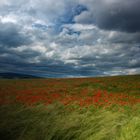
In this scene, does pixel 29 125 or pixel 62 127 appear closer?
pixel 62 127

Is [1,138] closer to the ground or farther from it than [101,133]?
closer to the ground

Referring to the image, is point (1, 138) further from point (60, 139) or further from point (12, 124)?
point (60, 139)

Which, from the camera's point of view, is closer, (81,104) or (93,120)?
(93,120)

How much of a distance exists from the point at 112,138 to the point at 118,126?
624mm

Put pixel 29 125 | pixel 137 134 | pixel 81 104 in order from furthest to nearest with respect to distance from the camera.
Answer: pixel 81 104 → pixel 29 125 → pixel 137 134

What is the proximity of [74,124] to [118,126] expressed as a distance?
103 cm

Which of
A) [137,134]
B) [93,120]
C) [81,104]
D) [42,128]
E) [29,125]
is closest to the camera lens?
[137,134]

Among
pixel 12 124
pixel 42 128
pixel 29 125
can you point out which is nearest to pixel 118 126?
pixel 42 128

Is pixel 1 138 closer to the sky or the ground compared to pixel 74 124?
closer to the ground

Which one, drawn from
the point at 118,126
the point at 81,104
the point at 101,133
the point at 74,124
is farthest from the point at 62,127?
the point at 81,104

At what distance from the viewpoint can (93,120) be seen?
209 inches

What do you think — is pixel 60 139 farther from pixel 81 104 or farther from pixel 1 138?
pixel 81 104

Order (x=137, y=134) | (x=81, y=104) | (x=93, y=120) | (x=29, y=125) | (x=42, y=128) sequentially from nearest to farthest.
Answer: (x=137, y=134)
(x=42, y=128)
(x=29, y=125)
(x=93, y=120)
(x=81, y=104)

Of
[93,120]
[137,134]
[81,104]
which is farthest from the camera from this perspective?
[81,104]
